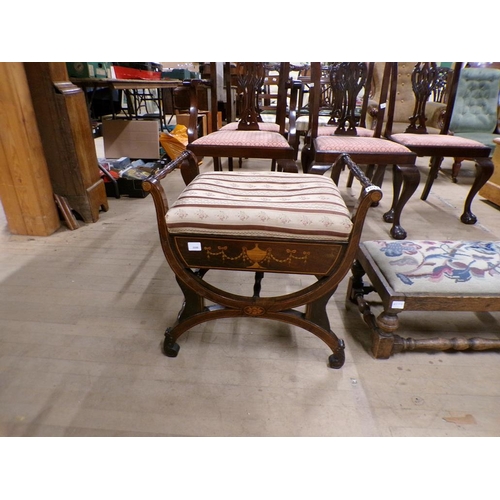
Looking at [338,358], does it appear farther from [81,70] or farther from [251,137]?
[81,70]

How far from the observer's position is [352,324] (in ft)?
4.79

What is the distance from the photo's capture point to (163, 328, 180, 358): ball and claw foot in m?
1.26

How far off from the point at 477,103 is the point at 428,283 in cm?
340

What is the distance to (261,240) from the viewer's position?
41.0 inches

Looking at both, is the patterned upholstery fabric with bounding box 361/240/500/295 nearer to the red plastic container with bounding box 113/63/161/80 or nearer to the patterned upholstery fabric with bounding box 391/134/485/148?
the patterned upholstery fabric with bounding box 391/134/485/148

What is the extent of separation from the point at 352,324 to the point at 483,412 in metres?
0.52

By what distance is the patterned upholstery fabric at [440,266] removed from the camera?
3.79 ft

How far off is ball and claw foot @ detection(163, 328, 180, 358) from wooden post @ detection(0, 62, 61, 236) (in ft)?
4.43

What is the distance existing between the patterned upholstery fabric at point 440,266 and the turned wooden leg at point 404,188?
28.6 inches

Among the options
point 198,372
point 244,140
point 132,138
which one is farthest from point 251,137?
point 132,138

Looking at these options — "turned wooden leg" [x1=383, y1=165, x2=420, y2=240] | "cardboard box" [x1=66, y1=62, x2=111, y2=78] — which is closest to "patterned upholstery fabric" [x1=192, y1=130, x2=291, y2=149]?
"turned wooden leg" [x1=383, y1=165, x2=420, y2=240]

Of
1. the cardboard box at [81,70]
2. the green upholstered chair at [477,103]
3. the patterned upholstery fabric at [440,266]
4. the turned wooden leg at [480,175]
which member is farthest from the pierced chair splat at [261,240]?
the green upholstered chair at [477,103]

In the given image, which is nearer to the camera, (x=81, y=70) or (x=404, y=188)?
(x=404, y=188)

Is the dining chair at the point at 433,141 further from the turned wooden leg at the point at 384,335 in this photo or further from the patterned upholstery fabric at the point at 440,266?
the turned wooden leg at the point at 384,335
